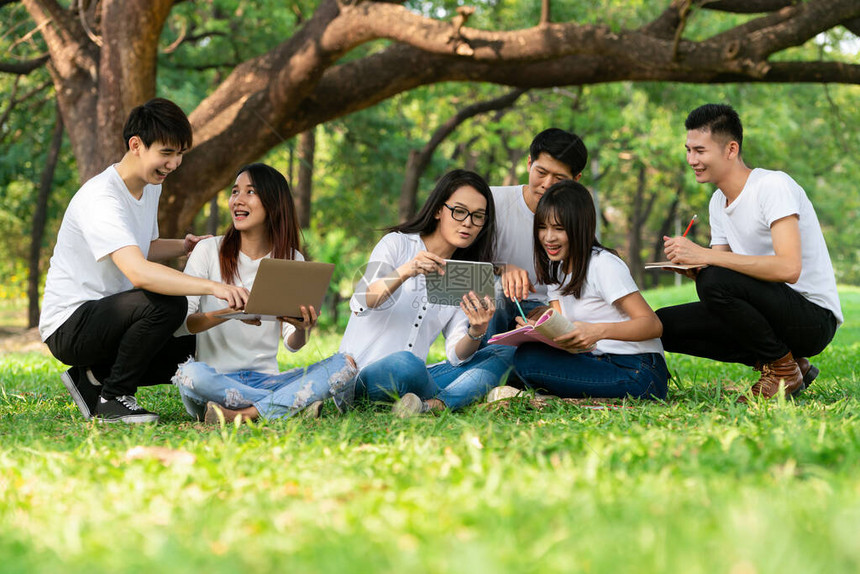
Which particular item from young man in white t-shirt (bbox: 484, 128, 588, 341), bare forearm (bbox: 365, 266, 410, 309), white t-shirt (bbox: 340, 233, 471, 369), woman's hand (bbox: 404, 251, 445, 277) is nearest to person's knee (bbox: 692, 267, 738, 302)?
young man in white t-shirt (bbox: 484, 128, 588, 341)

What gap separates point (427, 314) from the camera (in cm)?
425

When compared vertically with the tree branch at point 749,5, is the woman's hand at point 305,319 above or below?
below

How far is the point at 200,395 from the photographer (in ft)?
12.6

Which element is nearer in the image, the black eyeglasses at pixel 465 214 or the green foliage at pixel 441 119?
the black eyeglasses at pixel 465 214

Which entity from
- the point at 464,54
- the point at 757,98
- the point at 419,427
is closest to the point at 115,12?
the point at 464,54

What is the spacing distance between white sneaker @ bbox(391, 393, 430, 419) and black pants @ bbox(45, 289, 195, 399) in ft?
3.67

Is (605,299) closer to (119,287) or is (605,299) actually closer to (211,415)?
(211,415)

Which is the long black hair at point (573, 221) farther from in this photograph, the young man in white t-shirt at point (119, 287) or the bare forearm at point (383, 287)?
the young man in white t-shirt at point (119, 287)

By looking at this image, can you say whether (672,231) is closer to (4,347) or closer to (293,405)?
(4,347)

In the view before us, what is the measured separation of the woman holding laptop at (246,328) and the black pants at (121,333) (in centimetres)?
19

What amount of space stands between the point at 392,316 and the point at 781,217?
1.98 metres

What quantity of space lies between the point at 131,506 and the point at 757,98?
19.9 meters

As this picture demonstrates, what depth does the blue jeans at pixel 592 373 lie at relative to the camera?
4262mm

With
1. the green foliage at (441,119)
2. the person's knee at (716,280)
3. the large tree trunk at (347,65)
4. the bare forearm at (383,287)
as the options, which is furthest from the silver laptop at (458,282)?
the green foliage at (441,119)
